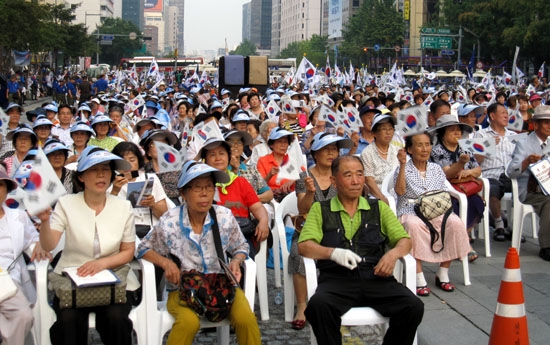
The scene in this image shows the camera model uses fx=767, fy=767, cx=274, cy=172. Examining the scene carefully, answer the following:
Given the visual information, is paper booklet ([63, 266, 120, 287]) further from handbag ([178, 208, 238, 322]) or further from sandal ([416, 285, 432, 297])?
sandal ([416, 285, 432, 297])

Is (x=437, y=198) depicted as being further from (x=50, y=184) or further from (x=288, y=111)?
(x=288, y=111)

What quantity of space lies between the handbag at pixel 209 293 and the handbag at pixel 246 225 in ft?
4.24

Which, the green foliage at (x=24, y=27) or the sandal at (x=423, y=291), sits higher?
the green foliage at (x=24, y=27)

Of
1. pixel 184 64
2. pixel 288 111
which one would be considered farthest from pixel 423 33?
pixel 288 111

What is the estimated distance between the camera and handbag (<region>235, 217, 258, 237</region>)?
5879 millimetres

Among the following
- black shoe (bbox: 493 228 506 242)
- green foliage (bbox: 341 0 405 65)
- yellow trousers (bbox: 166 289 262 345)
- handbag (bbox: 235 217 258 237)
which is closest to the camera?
yellow trousers (bbox: 166 289 262 345)

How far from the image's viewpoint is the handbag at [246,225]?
588 centimetres

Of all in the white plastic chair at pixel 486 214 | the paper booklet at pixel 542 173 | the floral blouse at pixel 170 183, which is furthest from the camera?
the white plastic chair at pixel 486 214

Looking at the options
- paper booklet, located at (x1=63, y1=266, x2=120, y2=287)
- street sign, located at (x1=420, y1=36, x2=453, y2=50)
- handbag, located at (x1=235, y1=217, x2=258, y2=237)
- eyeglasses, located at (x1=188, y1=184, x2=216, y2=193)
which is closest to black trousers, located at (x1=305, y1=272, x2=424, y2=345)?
eyeglasses, located at (x1=188, y1=184, x2=216, y2=193)

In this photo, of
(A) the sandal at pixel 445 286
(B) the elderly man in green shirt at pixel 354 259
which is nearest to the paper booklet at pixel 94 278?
(B) the elderly man in green shirt at pixel 354 259

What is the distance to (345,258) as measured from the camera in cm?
451

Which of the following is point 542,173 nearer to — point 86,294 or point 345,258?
point 345,258

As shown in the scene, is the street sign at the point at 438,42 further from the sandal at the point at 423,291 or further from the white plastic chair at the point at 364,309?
the white plastic chair at the point at 364,309

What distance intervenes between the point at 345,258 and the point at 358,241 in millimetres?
296
